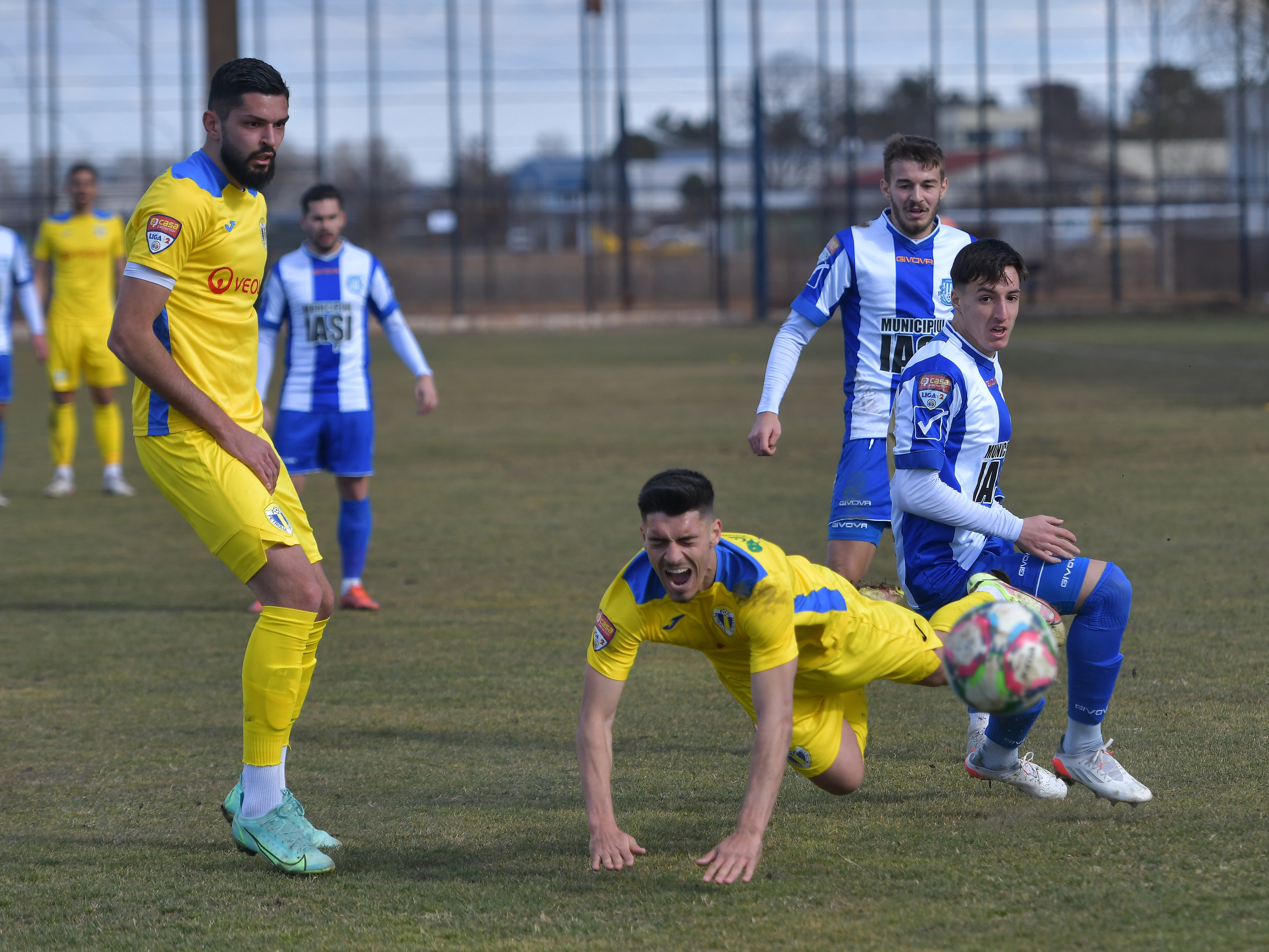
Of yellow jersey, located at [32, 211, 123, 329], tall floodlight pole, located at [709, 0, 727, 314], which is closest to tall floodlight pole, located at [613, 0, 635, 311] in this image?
tall floodlight pole, located at [709, 0, 727, 314]

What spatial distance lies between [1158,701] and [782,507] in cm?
504

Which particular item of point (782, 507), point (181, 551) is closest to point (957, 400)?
point (782, 507)

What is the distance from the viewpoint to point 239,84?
12.9ft

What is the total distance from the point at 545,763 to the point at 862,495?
1503 millimetres

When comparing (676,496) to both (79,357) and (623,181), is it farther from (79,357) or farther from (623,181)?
(623,181)

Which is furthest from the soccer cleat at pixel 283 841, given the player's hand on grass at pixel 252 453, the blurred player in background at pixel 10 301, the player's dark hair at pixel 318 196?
the blurred player in background at pixel 10 301

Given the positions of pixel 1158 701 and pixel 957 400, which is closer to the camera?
pixel 957 400

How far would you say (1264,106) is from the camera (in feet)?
127

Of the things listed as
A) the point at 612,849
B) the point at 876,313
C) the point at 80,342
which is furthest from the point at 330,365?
the point at 80,342

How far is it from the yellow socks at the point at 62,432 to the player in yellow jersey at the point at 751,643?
9075 millimetres

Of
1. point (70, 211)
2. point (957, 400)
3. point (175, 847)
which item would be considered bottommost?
point (175, 847)

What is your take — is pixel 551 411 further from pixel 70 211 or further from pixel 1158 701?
pixel 1158 701

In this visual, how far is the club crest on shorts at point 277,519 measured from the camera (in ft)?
13.1

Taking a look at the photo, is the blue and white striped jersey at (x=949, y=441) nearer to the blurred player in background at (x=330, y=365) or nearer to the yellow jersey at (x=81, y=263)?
the blurred player in background at (x=330, y=365)
